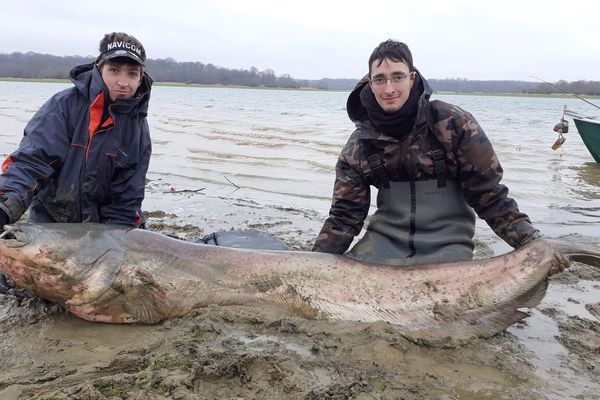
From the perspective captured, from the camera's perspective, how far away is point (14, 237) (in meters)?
3.15

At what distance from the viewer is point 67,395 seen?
239 cm

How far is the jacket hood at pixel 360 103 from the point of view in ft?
13.3

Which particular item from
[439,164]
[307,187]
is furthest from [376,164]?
[307,187]

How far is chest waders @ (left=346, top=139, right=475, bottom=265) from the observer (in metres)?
4.18

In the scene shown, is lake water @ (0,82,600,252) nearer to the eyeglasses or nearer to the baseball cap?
the eyeglasses

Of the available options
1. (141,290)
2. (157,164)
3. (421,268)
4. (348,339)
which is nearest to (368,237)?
(421,268)

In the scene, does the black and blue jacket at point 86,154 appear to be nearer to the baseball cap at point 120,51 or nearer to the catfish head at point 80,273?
the baseball cap at point 120,51

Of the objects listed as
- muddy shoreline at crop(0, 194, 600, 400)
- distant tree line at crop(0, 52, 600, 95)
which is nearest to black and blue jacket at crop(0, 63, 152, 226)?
muddy shoreline at crop(0, 194, 600, 400)

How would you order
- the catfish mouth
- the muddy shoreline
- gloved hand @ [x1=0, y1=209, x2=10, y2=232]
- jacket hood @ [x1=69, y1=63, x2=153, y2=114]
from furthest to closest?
jacket hood @ [x1=69, y1=63, x2=153, y2=114], gloved hand @ [x1=0, y1=209, x2=10, y2=232], the catfish mouth, the muddy shoreline

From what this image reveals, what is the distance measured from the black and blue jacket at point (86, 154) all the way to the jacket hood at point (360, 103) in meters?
1.66

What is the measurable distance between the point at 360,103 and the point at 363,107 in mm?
49

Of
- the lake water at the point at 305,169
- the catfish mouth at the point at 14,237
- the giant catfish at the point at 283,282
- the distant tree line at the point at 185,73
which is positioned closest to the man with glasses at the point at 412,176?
the giant catfish at the point at 283,282

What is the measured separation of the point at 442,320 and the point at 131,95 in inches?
112

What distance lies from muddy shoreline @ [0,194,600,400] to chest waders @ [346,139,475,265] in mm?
815
